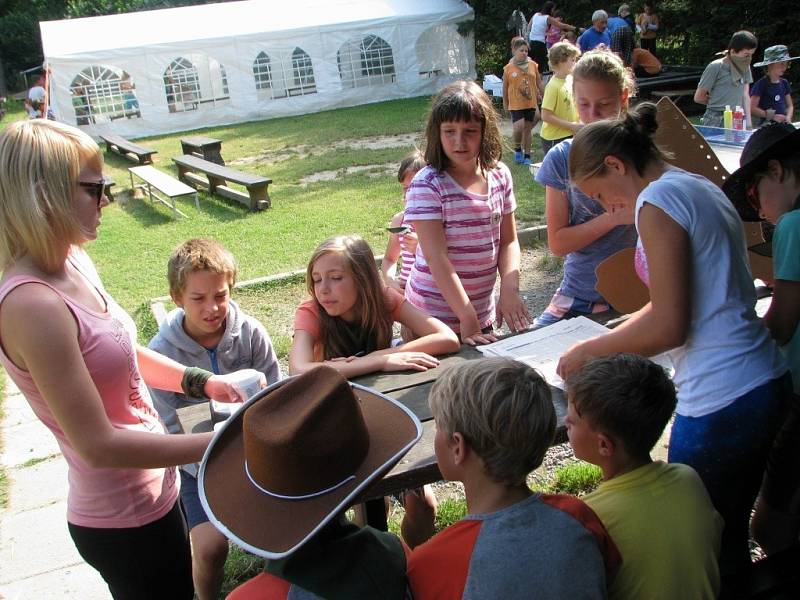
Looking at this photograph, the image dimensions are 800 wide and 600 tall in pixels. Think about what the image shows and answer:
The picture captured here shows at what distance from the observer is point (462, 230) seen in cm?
287

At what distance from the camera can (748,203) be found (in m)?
2.14

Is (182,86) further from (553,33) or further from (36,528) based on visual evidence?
(36,528)

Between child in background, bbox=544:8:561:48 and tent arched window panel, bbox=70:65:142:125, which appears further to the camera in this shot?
tent arched window panel, bbox=70:65:142:125

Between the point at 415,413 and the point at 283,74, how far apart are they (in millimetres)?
18364

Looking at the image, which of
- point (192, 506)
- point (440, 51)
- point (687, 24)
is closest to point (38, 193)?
point (192, 506)

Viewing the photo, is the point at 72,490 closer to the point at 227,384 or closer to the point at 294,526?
the point at 227,384

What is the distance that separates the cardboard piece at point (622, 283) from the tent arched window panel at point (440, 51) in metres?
19.1

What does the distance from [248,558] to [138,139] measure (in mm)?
17070

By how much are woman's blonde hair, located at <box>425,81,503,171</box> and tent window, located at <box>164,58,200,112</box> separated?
678 inches

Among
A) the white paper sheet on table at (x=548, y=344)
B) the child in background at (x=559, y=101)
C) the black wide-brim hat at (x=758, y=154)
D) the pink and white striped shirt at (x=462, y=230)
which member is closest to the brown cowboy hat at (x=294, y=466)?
the white paper sheet on table at (x=548, y=344)

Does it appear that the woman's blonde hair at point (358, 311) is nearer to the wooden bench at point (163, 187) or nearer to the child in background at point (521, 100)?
the wooden bench at point (163, 187)

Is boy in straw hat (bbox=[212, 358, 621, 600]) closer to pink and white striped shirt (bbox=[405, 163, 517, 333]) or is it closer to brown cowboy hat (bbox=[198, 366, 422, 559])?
brown cowboy hat (bbox=[198, 366, 422, 559])

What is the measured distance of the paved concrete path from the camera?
3037 mm

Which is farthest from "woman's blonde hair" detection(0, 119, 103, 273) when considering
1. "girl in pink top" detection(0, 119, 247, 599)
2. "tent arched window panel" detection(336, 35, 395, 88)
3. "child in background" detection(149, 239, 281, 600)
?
"tent arched window panel" detection(336, 35, 395, 88)
